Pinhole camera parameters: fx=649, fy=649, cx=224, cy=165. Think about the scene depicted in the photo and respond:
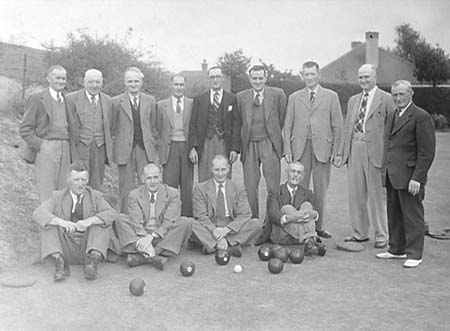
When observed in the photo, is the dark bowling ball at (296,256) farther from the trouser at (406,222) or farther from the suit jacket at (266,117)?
the suit jacket at (266,117)

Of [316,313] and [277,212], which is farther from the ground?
[277,212]

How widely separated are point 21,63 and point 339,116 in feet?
22.7

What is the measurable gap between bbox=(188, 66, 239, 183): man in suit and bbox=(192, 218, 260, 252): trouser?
3.26ft

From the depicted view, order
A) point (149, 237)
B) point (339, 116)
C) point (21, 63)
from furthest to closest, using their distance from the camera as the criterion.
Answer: point (21, 63) < point (339, 116) < point (149, 237)

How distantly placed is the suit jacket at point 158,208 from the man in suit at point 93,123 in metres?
0.73

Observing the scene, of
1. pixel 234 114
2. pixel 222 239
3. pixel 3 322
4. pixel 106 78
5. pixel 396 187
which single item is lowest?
pixel 3 322

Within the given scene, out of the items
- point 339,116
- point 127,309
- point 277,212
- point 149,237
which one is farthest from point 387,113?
point 127,309

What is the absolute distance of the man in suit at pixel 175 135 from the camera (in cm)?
816

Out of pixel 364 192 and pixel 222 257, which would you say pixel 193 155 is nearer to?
pixel 222 257

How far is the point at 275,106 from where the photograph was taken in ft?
27.2

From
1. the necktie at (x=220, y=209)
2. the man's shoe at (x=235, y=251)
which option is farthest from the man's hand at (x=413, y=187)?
the necktie at (x=220, y=209)

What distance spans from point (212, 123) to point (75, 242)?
2.37 m

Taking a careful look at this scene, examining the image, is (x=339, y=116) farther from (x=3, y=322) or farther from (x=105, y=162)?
(x=3, y=322)

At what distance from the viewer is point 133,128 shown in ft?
25.8
